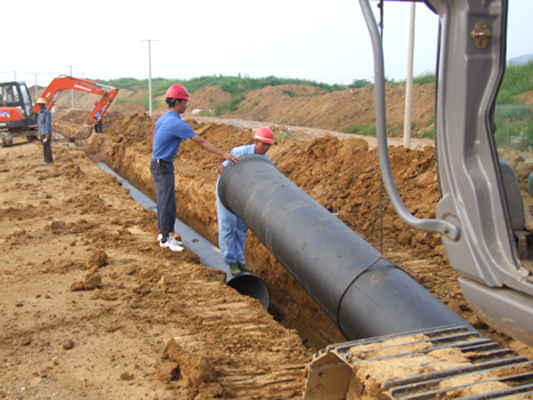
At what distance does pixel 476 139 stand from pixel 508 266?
20.9 inches

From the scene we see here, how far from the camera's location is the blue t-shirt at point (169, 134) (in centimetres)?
505

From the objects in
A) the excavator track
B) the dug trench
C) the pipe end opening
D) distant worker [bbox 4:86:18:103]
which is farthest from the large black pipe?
distant worker [bbox 4:86:18:103]

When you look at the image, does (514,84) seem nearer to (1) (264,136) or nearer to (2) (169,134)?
(1) (264,136)

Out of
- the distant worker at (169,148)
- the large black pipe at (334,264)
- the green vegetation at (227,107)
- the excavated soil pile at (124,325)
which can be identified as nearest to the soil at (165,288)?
the excavated soil pile at (124,325)

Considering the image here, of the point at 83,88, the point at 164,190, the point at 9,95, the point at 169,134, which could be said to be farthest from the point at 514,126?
the point at 9,95

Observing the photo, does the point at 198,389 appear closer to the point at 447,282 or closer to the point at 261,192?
the point at 261,192

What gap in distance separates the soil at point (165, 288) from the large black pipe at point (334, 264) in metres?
0.53

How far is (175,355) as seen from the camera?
301 centimetres

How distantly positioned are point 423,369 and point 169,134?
13.5 feet

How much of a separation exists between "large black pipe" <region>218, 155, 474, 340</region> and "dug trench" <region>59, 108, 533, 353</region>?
44cm

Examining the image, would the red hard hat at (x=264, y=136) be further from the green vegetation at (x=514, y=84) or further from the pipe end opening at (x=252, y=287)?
the green vegetation at (x=514, y=84)

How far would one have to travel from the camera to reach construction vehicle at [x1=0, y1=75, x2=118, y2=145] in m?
16.0

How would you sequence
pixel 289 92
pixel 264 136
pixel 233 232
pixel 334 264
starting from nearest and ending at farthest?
1. pixel 334 264
2. pixel 264 136
3. pixel 233 232
4. pixel 289 92

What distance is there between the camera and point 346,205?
257 inches
